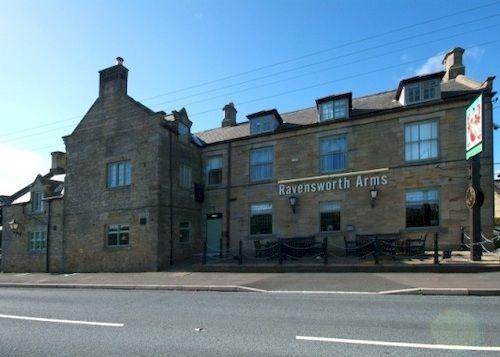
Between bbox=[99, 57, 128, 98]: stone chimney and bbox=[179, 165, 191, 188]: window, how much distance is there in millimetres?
5394

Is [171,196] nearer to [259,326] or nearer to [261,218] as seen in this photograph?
[261,218]

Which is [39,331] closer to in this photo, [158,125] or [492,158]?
[158,125]

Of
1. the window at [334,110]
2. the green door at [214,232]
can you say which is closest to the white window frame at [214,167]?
the green door at [214,232]

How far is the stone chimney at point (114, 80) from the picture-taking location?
24.2 m

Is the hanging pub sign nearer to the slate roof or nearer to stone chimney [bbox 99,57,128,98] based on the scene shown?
the slate roof

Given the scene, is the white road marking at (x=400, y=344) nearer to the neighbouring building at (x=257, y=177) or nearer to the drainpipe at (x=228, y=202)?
the neighbouring building at (x=257, y=177)

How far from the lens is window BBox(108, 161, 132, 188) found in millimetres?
23734

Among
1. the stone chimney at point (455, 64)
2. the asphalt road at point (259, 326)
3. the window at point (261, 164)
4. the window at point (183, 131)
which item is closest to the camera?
the asphalt road at point (259, 326)

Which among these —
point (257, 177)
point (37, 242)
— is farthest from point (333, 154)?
point (37, 242)

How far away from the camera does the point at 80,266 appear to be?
24453 mm

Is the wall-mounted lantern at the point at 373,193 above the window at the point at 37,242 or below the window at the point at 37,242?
above

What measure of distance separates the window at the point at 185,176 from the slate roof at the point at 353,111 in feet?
8.46

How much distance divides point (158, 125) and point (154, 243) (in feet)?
20.5

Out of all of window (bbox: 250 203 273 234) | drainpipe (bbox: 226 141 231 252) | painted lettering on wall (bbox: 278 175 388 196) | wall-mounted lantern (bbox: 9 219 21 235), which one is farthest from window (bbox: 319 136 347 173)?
wall-mounted lantern (bbox: 9 219 21 235)
